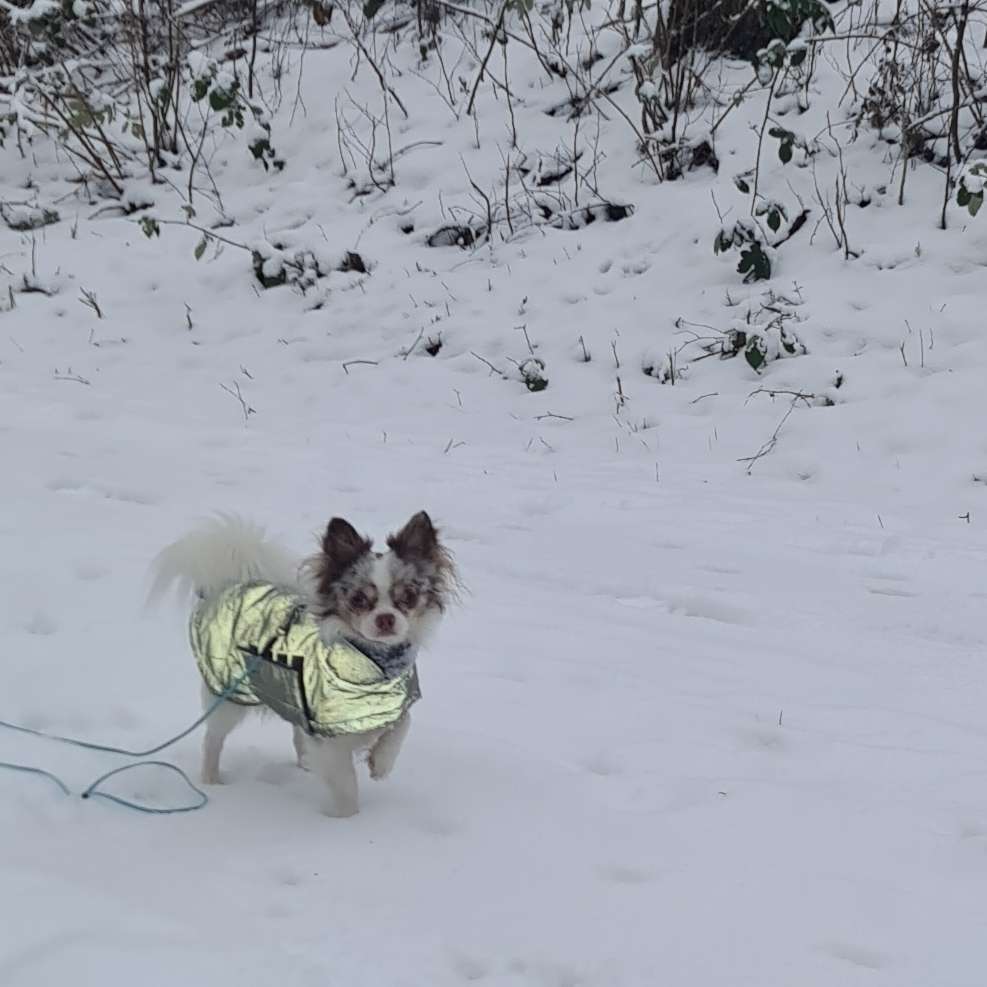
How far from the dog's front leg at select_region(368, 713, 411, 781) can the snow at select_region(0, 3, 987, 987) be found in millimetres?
95

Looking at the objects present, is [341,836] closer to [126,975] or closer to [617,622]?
[126,975]

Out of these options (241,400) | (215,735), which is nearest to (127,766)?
(215,735)

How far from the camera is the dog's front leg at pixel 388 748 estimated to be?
3.01 meters

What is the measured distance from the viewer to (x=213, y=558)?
10.1 feet

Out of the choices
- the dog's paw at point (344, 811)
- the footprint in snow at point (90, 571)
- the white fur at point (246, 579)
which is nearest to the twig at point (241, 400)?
the footprint in snow at point (90, 571)

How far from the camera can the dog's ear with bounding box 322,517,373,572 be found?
2.89m

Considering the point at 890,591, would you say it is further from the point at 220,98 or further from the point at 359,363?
the point at 220,98

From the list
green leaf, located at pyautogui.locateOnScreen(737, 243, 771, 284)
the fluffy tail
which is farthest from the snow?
the fluffy tail

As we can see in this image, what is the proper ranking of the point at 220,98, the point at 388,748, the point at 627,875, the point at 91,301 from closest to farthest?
the point at 627,875 → the point at 388,748 → the point at 91,301 → the point at 220,98

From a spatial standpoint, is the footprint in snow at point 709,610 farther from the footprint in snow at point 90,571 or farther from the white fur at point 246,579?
the footprint in snow at point 90,571

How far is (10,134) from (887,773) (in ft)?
34.2

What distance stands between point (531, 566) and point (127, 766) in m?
2.16

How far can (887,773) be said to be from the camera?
10.1 feet

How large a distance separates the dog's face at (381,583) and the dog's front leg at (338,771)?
1.06ft
